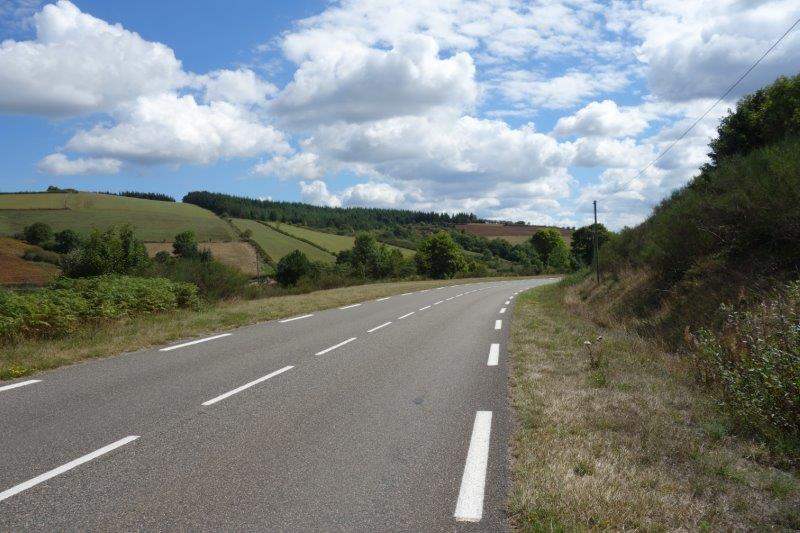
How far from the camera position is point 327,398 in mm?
6402

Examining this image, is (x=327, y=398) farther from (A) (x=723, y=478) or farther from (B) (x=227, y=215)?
(B) (x=227, y=215)

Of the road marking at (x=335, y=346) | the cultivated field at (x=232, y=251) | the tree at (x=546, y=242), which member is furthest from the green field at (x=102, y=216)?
the road marking at (x=335, y=346)

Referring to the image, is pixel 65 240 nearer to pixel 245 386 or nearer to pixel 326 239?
pixel 326 239

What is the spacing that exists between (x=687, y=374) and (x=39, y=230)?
228 feet

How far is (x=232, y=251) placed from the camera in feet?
234

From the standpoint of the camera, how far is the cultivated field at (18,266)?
3931 cm

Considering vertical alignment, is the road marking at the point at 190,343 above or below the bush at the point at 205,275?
below

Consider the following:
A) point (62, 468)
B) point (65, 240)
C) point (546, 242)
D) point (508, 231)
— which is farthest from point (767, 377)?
point (508, 231)

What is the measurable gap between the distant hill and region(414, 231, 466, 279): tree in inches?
1063

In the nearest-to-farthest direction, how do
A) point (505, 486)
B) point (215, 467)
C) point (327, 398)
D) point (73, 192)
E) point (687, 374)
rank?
1. point (505, 486)
2. point (215, 467)
3. point (327, 398)
4. point (687, 374)
5. point (73, 192)

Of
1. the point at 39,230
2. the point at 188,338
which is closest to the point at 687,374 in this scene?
the point at 188,338

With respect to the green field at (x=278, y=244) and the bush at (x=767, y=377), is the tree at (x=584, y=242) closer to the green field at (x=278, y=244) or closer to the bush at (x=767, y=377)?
the green field at (x=278, y=244)

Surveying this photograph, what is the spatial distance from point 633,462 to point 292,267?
64.7 meters

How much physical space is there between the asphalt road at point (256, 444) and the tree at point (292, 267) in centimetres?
5704
